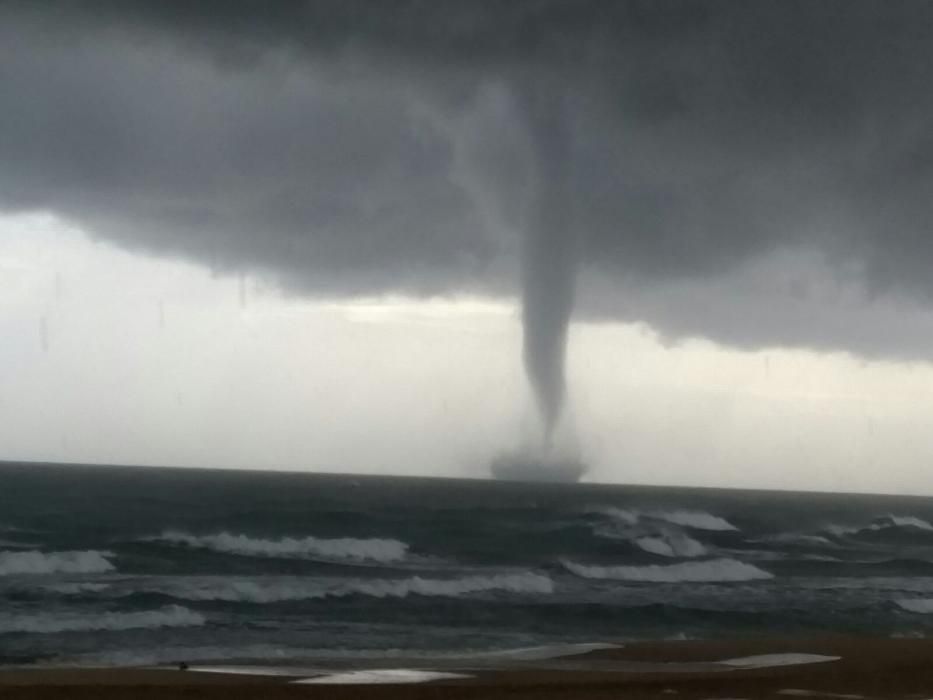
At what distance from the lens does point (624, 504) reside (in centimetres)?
8969

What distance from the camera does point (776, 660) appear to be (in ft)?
64.7

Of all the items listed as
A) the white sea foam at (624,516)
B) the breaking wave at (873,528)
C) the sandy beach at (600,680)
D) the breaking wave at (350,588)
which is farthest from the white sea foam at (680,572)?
the breaking wave at (873,528)

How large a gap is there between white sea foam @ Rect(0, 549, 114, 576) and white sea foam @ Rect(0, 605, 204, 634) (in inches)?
336

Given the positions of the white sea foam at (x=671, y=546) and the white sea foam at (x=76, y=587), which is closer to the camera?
the white sea foam at (x=76, y=587)

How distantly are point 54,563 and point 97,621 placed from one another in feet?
36.0

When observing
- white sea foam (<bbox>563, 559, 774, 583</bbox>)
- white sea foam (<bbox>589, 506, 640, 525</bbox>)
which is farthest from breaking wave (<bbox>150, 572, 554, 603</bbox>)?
white sea foam (<bbox>589, 506, 640, 525</bbox>)

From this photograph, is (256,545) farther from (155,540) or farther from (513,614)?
(513,614)

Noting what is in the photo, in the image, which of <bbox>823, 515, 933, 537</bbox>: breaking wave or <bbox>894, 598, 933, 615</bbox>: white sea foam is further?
<bbox>823, 515, 933, 537</bbox>: breaking wave

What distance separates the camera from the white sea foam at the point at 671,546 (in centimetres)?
4703

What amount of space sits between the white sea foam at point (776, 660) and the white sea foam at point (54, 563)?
21.9 metres

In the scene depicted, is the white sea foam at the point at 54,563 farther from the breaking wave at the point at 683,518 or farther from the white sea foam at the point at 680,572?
the breaking wave at the point at 683,518

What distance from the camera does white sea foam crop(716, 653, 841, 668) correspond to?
1905 centimetres

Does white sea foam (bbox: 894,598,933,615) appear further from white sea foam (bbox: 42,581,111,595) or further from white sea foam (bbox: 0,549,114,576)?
white sea foam (bbox: 0,549,114,576)

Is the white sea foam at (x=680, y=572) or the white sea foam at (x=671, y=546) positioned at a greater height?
the white sea foam at (x=671, y=546)
